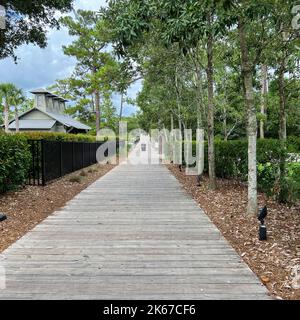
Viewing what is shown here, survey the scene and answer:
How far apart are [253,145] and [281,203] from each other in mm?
2071

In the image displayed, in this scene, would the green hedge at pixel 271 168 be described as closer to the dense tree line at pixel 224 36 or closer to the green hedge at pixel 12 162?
the dense tree line at pixel 224 36

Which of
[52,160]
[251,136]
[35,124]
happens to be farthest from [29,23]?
[35,124]

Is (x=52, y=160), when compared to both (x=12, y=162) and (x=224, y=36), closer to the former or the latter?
(x=12, y=162)

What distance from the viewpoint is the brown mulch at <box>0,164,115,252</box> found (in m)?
5.73

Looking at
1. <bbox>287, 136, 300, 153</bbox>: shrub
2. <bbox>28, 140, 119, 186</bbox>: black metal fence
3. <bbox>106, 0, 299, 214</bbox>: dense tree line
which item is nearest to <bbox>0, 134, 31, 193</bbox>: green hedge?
<bbox>28, 140, 119, 186</bbox>: black metal fence

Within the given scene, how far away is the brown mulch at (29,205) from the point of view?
573 centimetres

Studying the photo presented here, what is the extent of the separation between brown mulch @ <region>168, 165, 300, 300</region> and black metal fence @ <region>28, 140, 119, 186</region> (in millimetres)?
5053

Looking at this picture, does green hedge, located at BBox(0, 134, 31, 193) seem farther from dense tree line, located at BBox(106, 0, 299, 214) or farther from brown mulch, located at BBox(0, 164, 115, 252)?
dense tree line, located at BBox(106, 0, 299, 214)

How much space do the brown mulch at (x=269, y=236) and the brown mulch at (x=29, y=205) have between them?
11.4 ft

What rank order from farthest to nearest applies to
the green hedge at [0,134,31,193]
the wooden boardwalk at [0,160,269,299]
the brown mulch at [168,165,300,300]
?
1. the green hedge at [0,134,31,193]
2. the brown mulch at [168,165,300,300]
3. the wooden boardwalk at [0,160,269,299]

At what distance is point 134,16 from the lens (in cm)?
617

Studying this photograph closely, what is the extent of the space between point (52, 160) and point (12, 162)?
3721 mm

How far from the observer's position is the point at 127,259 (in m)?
4.45
